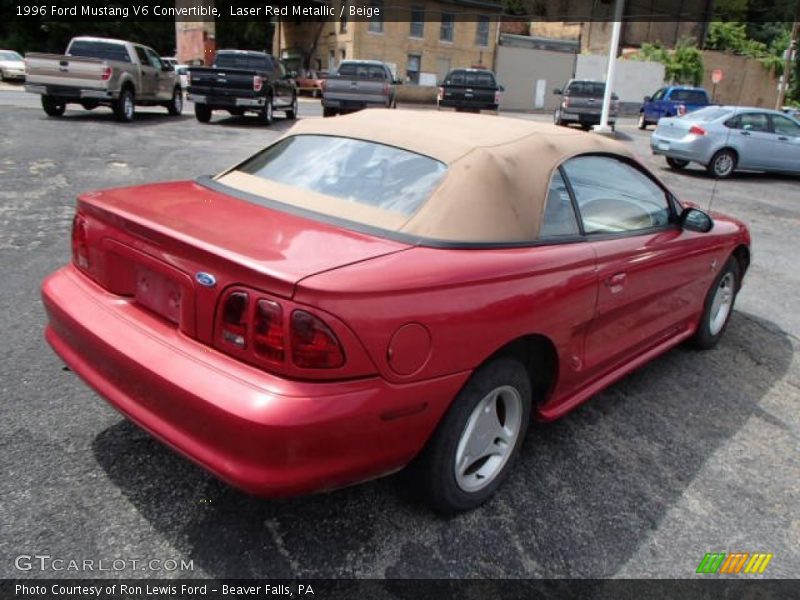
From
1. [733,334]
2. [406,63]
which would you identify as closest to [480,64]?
[406,63]

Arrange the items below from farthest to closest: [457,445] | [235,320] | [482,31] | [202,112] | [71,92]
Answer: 1. [482,31]
2. [202,112]
3. [71,92]
4. [457,445]
5. [235,320]

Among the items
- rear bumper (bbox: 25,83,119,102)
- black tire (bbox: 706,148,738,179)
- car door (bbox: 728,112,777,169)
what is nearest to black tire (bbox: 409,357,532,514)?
black tire (bbox: 706,148,738,179)

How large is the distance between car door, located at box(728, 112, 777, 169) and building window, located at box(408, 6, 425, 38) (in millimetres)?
31992

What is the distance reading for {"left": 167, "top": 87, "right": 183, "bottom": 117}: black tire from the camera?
59.4 feet

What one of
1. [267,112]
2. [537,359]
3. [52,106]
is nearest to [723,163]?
[267,112]

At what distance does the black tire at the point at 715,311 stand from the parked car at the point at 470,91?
19714 mm

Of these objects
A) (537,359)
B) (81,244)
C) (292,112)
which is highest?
(81,244)

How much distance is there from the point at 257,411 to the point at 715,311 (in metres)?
3.72

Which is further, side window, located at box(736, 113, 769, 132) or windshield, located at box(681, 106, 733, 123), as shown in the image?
side window, located at box(736, 113, 769, 132)

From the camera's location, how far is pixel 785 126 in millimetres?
14734

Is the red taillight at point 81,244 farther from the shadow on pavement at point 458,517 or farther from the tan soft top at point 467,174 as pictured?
the shadow on pavement at point 458,517

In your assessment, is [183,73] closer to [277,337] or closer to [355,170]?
[355,170]

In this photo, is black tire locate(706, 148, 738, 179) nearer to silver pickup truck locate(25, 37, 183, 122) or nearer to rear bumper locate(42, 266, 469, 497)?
silver pickup truck locate(25, 37, 183, 122)

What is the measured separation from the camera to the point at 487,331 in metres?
2.44
